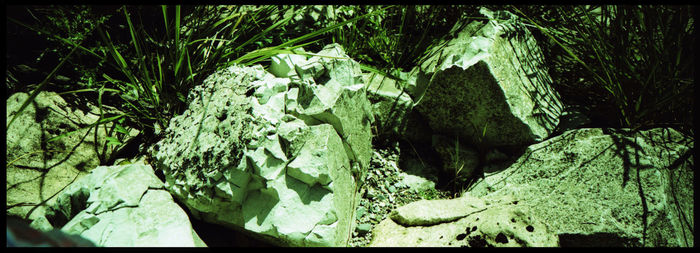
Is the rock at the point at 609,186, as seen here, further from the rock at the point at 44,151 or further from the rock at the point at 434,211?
the rock at the point at 44,151

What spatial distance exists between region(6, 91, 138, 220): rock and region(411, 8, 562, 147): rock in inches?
81.4

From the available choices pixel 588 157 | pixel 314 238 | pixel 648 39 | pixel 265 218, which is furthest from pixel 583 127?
pixel 265 218

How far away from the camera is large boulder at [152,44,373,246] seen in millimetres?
1812

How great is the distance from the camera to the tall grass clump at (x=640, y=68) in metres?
1.94

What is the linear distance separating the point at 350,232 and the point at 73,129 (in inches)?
69.1

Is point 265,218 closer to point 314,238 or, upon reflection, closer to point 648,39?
point 314,238

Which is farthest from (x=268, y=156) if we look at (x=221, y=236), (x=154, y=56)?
(x=154, y=56)

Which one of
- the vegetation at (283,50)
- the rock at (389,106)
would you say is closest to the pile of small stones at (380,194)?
the rock at (389,106)

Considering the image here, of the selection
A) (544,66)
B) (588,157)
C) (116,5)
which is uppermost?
(116,5)

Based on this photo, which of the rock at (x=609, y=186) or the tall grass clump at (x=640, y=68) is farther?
the tall grass clump at (x=640, y=68)

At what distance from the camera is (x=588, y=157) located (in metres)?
1.93

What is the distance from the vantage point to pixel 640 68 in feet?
6.74

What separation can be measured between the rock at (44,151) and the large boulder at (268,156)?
1.46 feet

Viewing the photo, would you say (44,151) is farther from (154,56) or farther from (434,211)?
(434,211)
